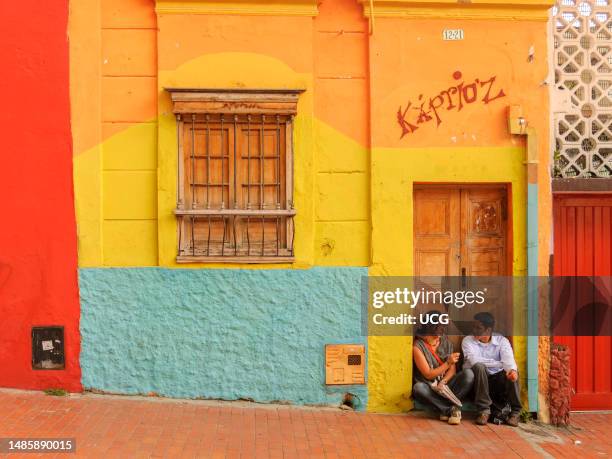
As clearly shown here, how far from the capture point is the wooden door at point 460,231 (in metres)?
7.57

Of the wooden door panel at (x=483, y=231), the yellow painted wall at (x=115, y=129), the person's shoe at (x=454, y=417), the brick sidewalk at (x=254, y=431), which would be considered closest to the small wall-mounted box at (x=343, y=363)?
the brick sidewalk at (x=254, y=431)

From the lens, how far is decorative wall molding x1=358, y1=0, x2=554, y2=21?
24.0ft

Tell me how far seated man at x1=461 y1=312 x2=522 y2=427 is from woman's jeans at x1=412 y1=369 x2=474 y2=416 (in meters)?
0.08

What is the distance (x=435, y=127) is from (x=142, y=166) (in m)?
2.95

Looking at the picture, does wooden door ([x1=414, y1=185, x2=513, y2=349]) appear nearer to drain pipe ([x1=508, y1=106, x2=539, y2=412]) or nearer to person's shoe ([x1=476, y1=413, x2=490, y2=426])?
drain pipe ([x1=508, y1=106, x2=539, y2=412])

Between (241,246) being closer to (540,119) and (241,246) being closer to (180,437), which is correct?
(180,437)

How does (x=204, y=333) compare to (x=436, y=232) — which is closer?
(x=204, y=333)

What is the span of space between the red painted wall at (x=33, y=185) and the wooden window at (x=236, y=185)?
3.80 feet

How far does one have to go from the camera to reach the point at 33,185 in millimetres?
7133

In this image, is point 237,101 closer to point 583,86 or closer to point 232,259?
point 232,259

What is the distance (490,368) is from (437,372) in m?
0.55

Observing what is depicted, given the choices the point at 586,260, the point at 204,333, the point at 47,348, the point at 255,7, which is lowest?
the point at 47,348

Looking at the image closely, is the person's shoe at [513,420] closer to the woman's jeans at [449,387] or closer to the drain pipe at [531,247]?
the drain pipe at [531,247]

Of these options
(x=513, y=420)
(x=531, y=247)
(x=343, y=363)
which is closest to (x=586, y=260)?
(x=531, y=247)
